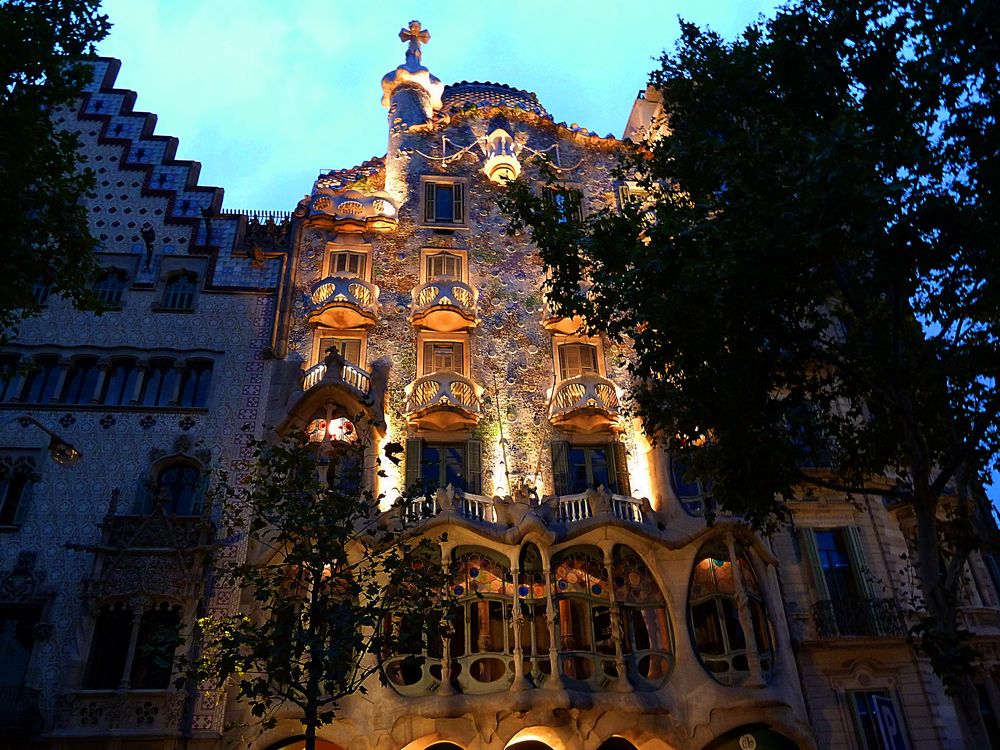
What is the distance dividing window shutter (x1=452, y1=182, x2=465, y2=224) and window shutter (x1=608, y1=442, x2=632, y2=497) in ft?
32.5

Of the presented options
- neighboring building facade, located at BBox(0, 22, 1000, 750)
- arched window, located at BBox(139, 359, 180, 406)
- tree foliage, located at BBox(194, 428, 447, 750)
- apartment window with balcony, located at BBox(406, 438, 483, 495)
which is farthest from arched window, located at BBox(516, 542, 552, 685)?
arched window, located at BBox(139, 359, 180, 406)

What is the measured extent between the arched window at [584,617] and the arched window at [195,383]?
10930mm

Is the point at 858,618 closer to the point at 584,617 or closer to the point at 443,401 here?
the point at 584,617

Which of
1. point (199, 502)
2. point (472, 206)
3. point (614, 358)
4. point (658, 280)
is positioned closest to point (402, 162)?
point (472, 206)

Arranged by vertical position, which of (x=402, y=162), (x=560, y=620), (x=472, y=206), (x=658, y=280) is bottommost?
(x=560, y=620)

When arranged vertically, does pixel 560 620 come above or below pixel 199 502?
below

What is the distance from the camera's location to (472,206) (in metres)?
27.0

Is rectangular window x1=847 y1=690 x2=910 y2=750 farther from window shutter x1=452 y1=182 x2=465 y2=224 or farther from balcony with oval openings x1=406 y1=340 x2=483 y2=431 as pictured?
window shutter x1=452 y1=182 x2=465 y2=224

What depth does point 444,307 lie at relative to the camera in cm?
2297

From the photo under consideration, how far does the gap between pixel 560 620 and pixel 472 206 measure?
15.1 m

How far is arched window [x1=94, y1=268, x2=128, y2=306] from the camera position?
22.7 meters

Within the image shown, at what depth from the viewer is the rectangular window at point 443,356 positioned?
2278cm

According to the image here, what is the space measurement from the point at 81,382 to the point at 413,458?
9.58 meters

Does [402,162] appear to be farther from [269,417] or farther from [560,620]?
[560,620]
